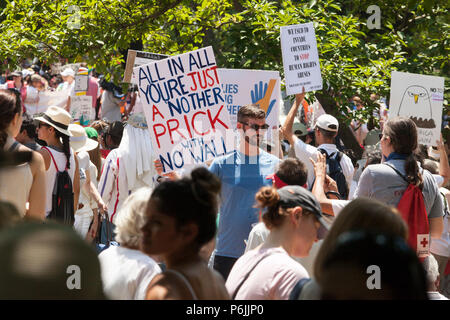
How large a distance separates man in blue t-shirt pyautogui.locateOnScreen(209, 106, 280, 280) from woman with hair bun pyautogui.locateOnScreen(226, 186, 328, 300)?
1.64 m

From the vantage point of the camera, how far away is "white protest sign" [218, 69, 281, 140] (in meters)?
6.91

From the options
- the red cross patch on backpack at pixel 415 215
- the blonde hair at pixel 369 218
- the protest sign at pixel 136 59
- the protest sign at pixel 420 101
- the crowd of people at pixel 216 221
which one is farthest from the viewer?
the protest sign at pixel 136 59

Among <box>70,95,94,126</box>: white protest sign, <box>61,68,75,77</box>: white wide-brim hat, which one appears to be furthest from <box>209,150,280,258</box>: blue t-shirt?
<box>61,68,75,77</box>: white wide-brim hat

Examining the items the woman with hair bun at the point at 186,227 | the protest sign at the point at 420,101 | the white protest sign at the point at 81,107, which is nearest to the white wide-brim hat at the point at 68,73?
the white protest sign at the point at 81,107

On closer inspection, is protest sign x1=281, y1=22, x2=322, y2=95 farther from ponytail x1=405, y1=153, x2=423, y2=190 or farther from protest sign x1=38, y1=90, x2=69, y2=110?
protest sign x1=38, y1=90, x2=69, y2=110

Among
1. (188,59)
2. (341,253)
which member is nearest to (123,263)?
(341,253)

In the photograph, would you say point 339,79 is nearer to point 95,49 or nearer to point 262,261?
point 95,49

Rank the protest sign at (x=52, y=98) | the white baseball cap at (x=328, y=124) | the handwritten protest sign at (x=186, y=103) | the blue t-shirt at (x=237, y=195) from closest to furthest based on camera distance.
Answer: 1. the blue t-shirt at (x=237, y=195)
2. the handwritten protest sign at (x=186, y=103)
3. the white baseball cap at (x=328, y=124)
4. the protest sign at (x=52, y=98)

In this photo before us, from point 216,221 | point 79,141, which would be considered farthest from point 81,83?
point 216,221

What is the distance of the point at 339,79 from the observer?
27.0ft

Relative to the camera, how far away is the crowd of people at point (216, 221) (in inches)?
50.8

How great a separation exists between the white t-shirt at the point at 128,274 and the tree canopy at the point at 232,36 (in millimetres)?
5233

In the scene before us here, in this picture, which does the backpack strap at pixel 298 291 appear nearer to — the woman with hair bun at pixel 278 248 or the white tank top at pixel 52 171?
the woman with hair bun at pixel 278 248

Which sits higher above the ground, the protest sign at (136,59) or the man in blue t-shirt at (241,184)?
the protest sign at (136,59)
